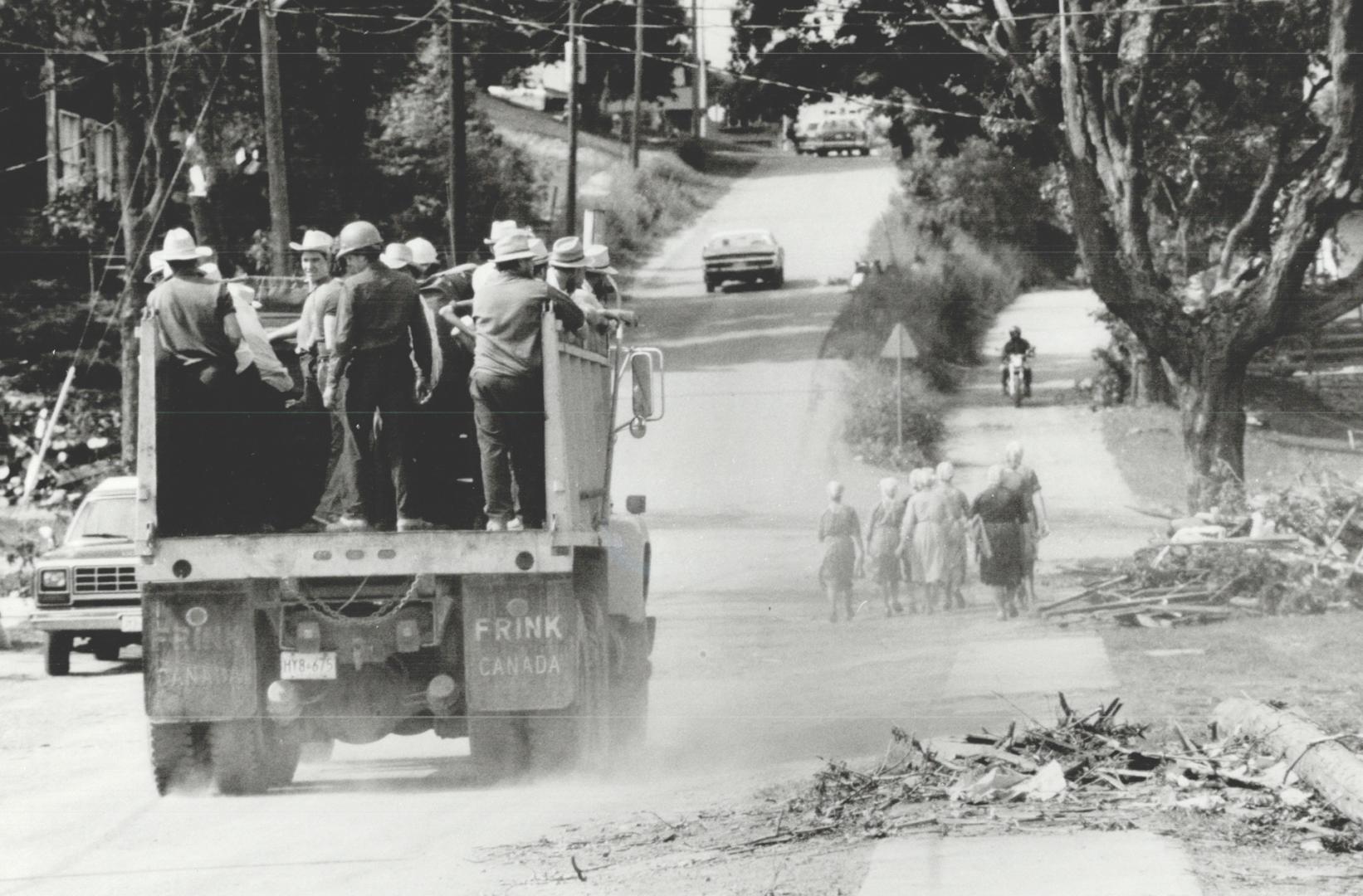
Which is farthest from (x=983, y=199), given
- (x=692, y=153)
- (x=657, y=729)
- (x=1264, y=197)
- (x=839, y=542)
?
(x=657, y=729)

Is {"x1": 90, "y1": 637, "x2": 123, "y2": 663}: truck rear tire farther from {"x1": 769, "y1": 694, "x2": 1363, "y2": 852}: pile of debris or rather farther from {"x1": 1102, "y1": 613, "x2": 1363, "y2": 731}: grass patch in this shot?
{"x1": 769, "y1": 694, "x2": 1363, "y2": 852}: pile of debris

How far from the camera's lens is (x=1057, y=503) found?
33375 mm

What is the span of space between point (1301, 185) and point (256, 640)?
17.6 meters

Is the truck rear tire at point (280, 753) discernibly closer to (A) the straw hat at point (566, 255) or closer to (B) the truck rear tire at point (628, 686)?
(B) the truck rear tire at point (628, 686)

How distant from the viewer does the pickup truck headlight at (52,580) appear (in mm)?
18688

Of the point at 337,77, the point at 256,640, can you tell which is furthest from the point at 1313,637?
the point at 337,77

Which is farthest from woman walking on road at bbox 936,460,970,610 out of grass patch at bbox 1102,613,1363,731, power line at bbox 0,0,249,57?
power line at bbox 0,0,249,57

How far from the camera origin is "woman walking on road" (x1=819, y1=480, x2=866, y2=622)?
22.0 meters

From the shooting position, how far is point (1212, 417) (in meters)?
26.0

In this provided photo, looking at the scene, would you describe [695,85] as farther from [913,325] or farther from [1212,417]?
[1212,417]

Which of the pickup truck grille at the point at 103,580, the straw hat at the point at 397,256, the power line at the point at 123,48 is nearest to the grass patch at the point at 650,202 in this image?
the power line at the point at 123,48

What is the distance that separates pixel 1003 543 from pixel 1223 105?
412 inches

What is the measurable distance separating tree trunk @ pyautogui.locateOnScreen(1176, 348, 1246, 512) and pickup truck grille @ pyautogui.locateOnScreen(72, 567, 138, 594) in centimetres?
1310

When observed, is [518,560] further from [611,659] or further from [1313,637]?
[1313,637]
